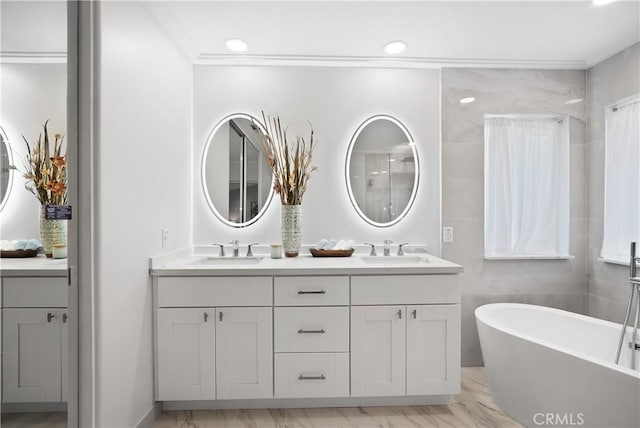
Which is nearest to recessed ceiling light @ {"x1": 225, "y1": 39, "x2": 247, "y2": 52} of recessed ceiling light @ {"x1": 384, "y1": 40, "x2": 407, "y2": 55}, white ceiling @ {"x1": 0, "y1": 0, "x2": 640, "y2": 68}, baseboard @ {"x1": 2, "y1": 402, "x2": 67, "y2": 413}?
white ceiling @ {"x1": 0, "y1": 0, "x2": 640, "y2": 68}

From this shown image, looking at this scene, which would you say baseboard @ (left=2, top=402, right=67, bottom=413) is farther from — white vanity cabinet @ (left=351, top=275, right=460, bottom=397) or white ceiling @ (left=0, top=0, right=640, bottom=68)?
white ceiling @ (left=0, top=0, right=640, bottom=68)

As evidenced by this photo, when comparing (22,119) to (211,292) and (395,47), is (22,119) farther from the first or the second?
(395,47)

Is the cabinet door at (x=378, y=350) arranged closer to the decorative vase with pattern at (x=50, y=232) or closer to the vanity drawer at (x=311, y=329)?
the vanity drawer at (x=311, y=329)

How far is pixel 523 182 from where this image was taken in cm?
275

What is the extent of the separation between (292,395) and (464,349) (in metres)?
1.47

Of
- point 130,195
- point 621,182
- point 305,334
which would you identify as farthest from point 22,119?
point 621,182

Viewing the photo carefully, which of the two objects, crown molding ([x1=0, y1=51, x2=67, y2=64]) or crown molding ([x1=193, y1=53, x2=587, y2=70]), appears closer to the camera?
crown molding ([x1=0, y1=51, x2=67, y2=64])

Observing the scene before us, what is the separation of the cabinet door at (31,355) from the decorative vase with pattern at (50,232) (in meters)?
0.25

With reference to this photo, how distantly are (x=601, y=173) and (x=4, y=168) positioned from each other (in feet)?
11.7

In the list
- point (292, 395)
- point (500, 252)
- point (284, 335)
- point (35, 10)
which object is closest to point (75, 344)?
point (284, 335)

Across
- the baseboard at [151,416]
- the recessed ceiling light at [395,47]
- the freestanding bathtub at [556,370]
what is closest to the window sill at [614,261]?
the freestanding bathtub at [556,370]

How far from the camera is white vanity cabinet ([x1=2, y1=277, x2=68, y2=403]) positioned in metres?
1.20

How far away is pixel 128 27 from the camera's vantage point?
173 cm

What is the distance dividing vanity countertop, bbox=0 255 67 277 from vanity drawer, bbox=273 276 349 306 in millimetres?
1051
